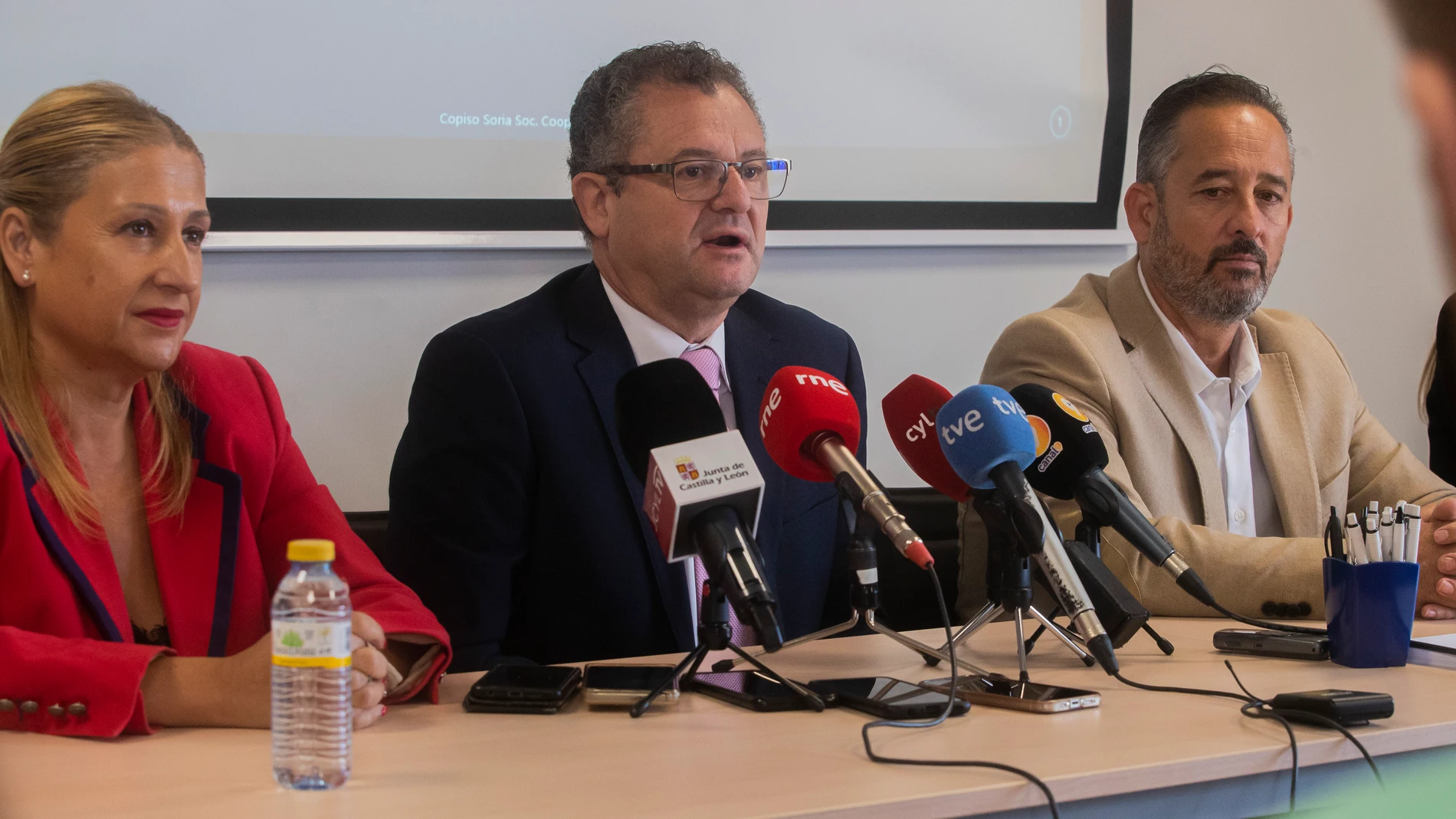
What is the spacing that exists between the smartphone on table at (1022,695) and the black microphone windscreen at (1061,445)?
0.28 meters

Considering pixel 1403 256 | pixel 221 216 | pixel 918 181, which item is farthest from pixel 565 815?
pixel 1403 256

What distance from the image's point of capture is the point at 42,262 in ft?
5.40

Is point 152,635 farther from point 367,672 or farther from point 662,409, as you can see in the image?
A: point 662,409

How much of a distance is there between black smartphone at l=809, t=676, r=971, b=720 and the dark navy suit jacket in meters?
0.61

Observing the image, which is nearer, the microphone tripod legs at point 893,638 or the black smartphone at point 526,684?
the black smartphone at point 526,684

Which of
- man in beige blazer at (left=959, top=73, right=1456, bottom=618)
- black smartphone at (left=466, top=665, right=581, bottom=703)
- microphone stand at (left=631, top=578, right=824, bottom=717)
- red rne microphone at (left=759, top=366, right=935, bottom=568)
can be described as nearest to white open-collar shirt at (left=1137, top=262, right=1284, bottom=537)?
man in beige blazer at (left=959, top=73, right=1456, bottom=618)

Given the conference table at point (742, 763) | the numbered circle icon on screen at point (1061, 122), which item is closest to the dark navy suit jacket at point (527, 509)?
the conference table at point (742, 763)

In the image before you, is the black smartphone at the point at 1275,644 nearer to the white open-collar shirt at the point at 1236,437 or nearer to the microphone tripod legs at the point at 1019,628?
the microphone tripod legs at the point at 1019,628

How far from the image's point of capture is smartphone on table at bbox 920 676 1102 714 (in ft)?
4.70

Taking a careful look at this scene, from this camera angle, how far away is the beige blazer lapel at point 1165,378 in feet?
7.84

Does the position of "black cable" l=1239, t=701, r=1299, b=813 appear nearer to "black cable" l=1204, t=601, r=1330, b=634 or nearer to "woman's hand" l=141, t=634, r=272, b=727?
"black cable" l=1204, t=601, r=1330, b=634

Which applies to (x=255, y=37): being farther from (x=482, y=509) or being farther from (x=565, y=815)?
(x=565, y=815)

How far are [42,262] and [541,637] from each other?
958mm

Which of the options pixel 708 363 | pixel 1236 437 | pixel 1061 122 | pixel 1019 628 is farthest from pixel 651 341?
pixel 1061 122
